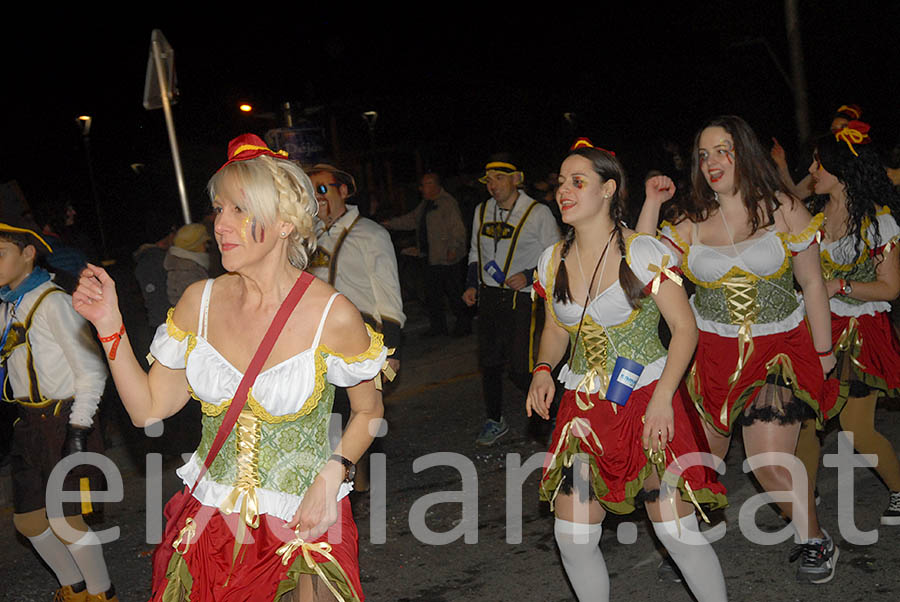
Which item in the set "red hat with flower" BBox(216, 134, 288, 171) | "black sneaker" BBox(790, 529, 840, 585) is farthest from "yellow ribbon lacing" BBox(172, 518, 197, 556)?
"black sneaker" BBox(790, 529, 840, 585)

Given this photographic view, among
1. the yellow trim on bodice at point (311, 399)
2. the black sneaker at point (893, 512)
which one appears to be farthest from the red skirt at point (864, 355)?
the yellow trim on bodice at point (311, 399)

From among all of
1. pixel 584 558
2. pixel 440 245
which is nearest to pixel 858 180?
pixel 584 558

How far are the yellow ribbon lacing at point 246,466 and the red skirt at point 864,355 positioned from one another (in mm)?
3370

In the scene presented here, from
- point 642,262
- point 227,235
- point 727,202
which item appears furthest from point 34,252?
point 727,202

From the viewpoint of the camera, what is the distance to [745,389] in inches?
167

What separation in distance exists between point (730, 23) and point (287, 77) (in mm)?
13408

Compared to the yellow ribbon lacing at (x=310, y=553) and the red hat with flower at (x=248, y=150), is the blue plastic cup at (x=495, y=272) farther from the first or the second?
the yellow ribbon lacing at (x=310, y=553)

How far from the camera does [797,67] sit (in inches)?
569

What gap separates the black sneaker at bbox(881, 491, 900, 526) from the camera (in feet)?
16.4

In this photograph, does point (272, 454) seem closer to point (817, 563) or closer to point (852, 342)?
point (817, 563)

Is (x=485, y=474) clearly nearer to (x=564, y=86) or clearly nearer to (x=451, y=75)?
(x=451, y=75)

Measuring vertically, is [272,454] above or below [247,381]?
below

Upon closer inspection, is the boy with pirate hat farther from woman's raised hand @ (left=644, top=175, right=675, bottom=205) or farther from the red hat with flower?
woman's raised hand @ (left=644, top=175, right=675, bottom=205)

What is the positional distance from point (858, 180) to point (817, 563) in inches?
76.8
